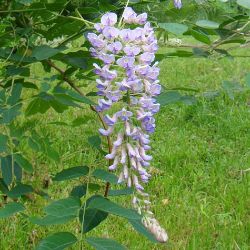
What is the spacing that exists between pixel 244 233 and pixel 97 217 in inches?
45.7

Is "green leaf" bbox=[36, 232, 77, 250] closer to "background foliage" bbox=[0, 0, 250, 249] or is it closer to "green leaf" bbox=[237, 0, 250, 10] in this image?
"background foliage" bbox=[0, 0, 250, 249]

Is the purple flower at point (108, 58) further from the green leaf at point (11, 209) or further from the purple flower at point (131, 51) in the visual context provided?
the green leaf at point (11, 209)

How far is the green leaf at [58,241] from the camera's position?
100 cm

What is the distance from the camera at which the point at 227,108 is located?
3.94m

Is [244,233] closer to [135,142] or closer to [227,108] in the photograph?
[135,142]

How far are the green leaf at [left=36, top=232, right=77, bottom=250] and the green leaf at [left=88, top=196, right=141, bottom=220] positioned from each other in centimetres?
8

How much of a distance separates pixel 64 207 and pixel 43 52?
0.43m

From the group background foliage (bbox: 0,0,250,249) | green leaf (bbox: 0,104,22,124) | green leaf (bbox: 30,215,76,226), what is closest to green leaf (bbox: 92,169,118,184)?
background foliage (bbox: 0,0,250,249)

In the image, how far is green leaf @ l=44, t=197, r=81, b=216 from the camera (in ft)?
3.36

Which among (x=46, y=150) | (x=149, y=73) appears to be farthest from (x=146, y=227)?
(x=46, y=150)

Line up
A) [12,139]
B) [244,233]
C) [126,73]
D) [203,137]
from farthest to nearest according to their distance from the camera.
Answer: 1. [203,137]
2. [244,233]
3. [12,139]
4. [126,73]

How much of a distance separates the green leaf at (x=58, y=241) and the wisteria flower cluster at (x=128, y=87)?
140 millimetres

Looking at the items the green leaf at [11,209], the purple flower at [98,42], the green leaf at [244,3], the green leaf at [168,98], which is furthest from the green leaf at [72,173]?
the green leaf at [244,3]

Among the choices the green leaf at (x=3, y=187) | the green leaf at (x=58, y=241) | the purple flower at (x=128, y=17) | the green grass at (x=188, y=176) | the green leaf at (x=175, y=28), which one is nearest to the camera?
the green leaf at (x=58, y=241)
